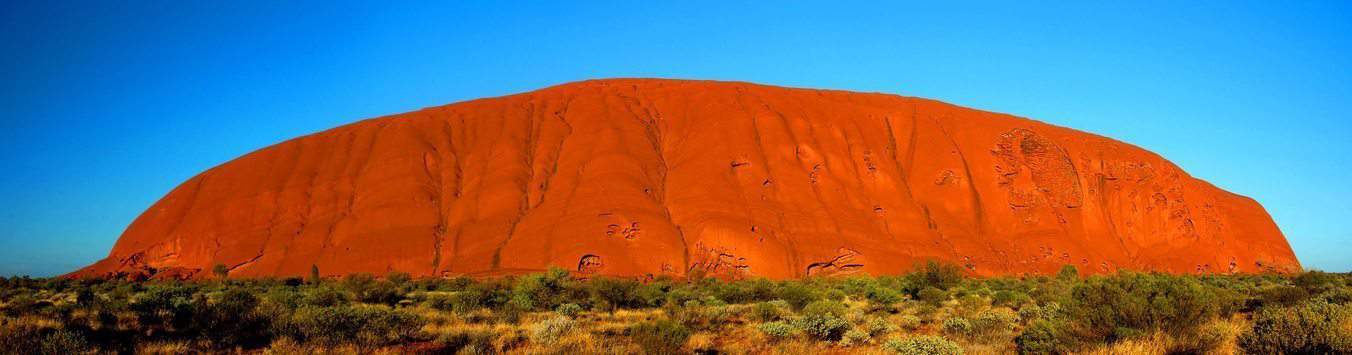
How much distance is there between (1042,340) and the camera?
9.41 m

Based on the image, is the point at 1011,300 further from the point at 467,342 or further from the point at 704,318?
the point at 467,342

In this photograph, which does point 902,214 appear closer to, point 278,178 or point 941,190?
point 941,190

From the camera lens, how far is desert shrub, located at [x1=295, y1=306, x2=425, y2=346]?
9789 millimetres

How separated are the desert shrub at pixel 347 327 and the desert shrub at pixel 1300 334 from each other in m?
12.4

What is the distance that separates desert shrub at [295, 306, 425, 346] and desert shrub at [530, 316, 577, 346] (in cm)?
241

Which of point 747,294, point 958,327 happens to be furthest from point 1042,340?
point 747,294

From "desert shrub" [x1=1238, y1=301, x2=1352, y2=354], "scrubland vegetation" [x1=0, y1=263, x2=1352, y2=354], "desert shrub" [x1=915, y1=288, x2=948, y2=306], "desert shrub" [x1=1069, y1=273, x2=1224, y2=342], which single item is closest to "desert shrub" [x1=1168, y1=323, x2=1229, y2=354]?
"scrubland vegetation" [x1=0, y1=263, x2=1352, y2=354]

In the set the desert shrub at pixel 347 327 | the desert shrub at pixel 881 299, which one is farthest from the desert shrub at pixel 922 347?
the desert shrub at pixel 881 299

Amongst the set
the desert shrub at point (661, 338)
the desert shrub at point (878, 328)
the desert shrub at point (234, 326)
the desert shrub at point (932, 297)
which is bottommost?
the desert shrub at point (932, 297)

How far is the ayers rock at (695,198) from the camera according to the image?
150 feet

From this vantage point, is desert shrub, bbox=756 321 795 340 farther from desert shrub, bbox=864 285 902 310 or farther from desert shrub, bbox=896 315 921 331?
desert shrub, bbox=864 285 902 310

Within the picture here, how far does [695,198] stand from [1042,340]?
3985 centimetres

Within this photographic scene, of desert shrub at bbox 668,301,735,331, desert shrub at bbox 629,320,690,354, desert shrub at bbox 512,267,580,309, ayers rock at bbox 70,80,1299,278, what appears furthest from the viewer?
ayers rock at bbox 70,80,1299,278

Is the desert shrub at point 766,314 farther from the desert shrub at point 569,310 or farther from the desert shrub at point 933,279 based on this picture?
the desert shrub at point 933,279
